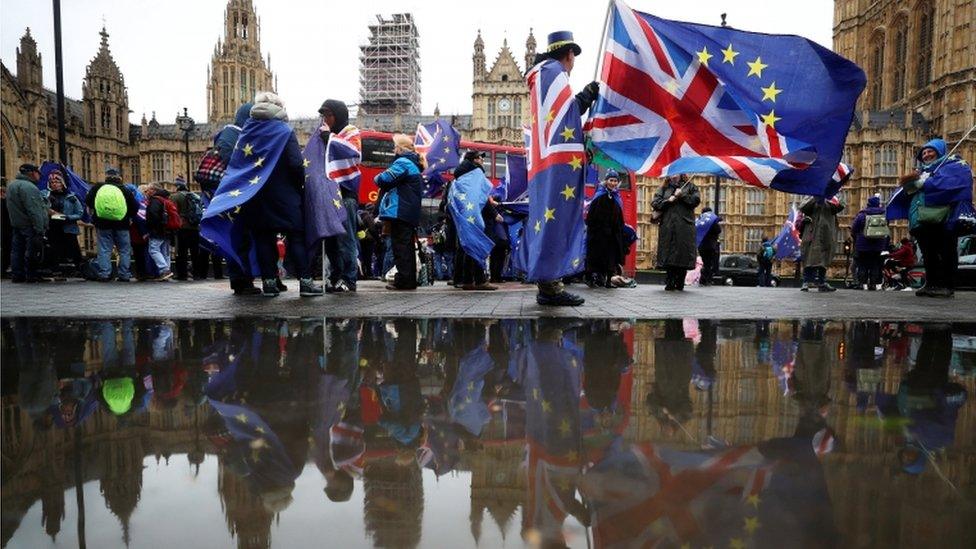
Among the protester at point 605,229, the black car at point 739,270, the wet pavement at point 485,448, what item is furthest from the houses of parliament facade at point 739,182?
the wet pavement at point 485,448

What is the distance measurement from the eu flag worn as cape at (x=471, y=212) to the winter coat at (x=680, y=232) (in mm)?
2082

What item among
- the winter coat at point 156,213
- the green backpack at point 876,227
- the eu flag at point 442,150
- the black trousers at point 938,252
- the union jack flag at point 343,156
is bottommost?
the black trousers at point 938,252

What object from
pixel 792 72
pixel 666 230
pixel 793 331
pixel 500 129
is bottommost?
pixel 793 331

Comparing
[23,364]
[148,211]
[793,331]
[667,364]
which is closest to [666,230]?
[793,331]

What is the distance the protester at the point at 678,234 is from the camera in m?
7.12

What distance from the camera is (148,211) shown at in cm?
908

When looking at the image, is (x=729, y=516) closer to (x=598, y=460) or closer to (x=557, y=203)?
(x=598, y=460)

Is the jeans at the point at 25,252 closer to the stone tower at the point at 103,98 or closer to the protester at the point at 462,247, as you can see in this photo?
the protester at the point at 462,247

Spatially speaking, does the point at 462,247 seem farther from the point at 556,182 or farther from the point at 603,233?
the point at 556,182

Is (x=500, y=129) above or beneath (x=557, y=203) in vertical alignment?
above

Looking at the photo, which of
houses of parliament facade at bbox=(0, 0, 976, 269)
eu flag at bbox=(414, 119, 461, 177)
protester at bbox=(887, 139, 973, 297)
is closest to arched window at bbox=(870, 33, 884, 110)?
houses of parliament facade at bbox=(0, 0, 976, 269)

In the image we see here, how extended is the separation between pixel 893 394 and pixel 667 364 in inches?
28.9

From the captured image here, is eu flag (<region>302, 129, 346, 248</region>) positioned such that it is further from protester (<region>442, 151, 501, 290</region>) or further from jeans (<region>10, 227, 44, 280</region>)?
jeans (<region>10, 227, 44, 280</region>)

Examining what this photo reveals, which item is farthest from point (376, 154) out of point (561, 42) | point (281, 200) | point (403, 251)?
point (561, 42)
